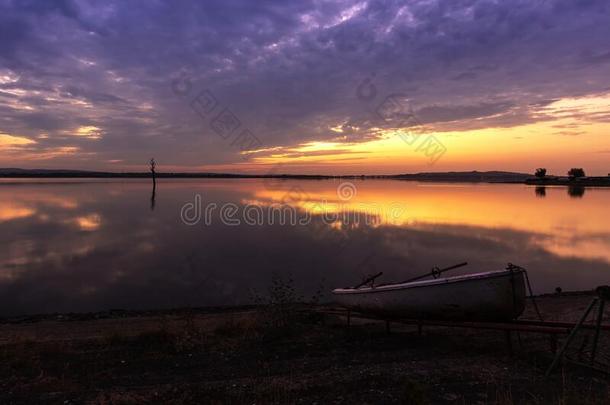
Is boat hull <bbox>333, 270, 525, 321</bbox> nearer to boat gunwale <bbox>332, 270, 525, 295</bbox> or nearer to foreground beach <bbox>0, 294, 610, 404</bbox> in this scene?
boat gunwale <bbox>332, 270, 525, 295</bbox>

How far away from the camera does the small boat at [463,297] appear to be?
7.86 m

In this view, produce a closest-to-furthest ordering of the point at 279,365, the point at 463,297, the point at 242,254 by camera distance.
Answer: the point at 279,365 < the point at 463,297 < the point at 242,254

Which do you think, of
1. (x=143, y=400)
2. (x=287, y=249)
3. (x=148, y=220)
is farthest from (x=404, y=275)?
(x=148, y=220)

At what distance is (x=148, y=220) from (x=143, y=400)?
117 ft

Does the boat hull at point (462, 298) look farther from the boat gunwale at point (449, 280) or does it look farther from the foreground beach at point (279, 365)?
the foreground beach at point (279, 365)

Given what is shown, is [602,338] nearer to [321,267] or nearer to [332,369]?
[332,369]

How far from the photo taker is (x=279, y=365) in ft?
25.1

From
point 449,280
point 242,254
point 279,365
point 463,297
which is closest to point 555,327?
point 463,297

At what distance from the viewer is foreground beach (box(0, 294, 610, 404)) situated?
20.2ft

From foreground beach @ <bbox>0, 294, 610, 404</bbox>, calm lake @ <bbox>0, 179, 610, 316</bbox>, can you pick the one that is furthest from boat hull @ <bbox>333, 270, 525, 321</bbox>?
calm lake @ <bbox>0, 179, 610, 316</bbox>

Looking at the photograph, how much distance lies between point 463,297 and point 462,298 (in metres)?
0.03

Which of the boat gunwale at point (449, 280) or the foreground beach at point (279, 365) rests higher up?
the boat gunwale at point (449, 280)

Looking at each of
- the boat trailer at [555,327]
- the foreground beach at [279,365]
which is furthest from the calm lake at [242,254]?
the boat trailer at [555,327]

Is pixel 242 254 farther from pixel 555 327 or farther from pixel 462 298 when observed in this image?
pixel 555 327
